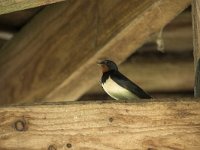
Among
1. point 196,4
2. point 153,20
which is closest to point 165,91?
point 153,20

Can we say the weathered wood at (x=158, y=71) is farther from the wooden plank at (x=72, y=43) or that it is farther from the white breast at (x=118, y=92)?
the white breast at (x=118, y=92)

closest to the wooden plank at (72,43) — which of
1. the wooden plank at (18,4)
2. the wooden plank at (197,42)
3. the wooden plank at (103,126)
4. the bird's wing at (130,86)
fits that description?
the bird's wing at (130,86)

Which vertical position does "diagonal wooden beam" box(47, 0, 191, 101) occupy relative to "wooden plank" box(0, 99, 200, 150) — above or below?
above

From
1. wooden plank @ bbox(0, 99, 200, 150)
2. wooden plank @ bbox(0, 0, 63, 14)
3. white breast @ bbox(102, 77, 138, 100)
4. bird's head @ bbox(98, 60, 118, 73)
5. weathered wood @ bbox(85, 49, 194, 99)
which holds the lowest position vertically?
wooden plank @ bbox(0, 99, 200, 150)

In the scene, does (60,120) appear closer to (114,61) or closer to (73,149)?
(73,149)

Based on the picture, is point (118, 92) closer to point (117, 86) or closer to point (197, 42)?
point (117, 86)

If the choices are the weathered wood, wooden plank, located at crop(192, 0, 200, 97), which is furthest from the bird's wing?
the weathered wood

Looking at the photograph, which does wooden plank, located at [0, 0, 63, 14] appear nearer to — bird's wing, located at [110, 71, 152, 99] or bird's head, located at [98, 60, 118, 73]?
bird's wing, located at [110, 71, 152, 99]

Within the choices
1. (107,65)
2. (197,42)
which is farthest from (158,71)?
(197,42)

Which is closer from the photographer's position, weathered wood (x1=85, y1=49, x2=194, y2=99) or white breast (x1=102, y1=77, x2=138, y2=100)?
white breast (x1=102, y1=77, x2=138, y2=100)
